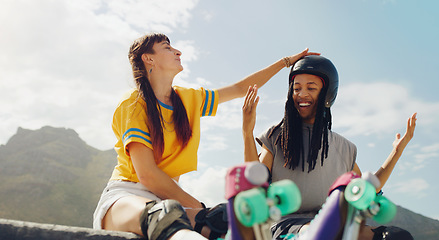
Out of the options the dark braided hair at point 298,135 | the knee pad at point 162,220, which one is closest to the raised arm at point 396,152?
the dark braided hair at point 298,135

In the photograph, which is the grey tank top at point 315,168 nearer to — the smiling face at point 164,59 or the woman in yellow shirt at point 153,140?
the woman in yellow shirt at point 153,140

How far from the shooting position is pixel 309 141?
3367mm

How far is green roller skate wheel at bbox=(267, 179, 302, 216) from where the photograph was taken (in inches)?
54.2

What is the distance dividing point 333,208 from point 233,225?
0.45 meters

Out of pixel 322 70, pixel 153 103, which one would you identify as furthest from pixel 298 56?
pixel 153 103

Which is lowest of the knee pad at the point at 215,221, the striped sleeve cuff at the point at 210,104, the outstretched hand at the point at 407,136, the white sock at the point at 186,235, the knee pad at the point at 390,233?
the knee pad at the point at 390,233

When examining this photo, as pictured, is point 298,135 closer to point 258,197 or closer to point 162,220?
point 162,220

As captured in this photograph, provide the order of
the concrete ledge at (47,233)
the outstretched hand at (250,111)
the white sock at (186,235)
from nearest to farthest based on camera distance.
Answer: the white sock at (186,235) < the concrete ledge at (47,233) < the outstretched hand at (250,111)

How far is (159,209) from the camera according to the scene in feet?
6.90

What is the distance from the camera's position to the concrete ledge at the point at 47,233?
222 centimetres

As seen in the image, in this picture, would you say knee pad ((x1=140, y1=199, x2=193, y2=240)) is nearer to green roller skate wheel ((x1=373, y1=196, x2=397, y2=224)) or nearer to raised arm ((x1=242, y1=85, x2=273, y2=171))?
green roller skate wheel ((x1=373, y1=196, x2=397, y2=224))

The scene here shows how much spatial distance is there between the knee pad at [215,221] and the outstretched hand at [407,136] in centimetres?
207

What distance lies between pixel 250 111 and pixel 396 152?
151cm

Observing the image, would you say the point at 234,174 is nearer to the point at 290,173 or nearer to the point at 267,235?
the point at 267,235
